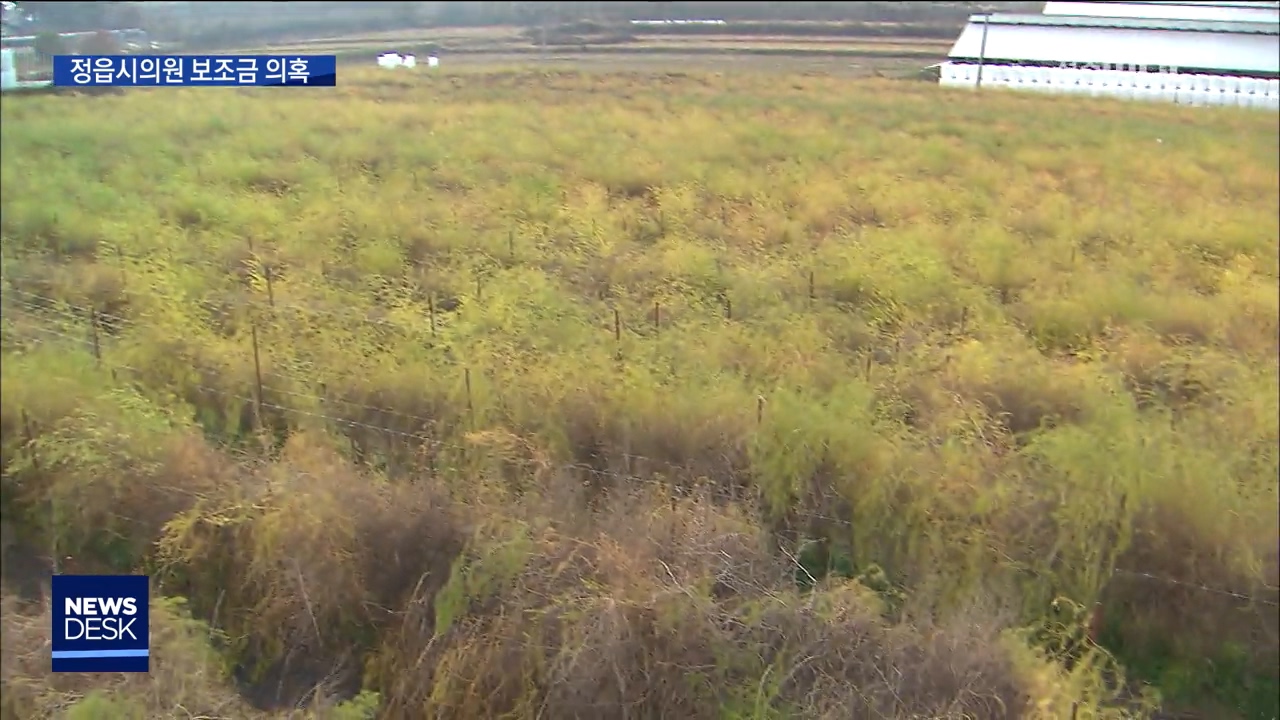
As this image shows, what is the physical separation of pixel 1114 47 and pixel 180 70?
4.62 meters

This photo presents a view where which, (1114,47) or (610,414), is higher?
(1114,47)

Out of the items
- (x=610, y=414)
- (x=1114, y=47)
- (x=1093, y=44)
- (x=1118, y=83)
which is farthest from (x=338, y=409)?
(x=1118, y=83)

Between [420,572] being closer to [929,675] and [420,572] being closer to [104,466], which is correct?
[104,466]

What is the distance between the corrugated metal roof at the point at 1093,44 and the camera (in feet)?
16.2

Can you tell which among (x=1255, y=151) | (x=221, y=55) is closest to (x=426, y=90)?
(x=221, y=55)

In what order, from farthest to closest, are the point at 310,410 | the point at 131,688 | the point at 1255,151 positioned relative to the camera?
the point at 1255,151 → the point at 310,410 → the point at 131,688

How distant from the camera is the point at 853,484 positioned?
332 cm

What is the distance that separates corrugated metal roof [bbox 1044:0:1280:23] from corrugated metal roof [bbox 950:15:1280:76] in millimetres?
74

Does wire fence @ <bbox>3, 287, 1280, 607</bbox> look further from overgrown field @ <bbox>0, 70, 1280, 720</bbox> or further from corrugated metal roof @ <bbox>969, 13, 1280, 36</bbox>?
corrugated metal roof @ <bbox>969, 13, 1280, 36</bbox>

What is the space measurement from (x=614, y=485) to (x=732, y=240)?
2313 mm

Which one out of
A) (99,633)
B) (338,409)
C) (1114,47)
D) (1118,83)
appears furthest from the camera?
(1118,83)

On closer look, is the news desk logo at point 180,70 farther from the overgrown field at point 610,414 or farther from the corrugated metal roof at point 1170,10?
the corrugated metal roof at point 1170,10

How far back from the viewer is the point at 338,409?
12.4ft

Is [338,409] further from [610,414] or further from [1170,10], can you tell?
[1170,10]
